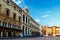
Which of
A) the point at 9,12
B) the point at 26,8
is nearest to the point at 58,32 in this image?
the point at 26,8

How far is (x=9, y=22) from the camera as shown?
31.8m

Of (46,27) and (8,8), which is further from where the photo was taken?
(46,27)

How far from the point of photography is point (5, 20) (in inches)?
1150

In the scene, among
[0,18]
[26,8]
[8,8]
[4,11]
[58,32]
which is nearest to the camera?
[0,18]

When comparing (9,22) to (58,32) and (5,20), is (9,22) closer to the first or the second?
(5,20)

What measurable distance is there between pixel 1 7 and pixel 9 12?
15.5ft

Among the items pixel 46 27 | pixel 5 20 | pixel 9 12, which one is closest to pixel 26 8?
pixel 9 12

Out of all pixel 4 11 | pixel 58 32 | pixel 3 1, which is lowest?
pixel 58 32

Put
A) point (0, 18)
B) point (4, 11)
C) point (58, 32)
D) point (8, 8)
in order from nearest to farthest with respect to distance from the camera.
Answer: point (0, 18) → point (4, 11) → point (8, 8) → point (58, 32)

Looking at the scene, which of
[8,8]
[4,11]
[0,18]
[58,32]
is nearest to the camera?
[0,18]

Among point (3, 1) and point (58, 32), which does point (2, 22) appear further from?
point (58, 32)

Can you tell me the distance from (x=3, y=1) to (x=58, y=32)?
332 feet

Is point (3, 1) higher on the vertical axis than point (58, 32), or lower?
higher

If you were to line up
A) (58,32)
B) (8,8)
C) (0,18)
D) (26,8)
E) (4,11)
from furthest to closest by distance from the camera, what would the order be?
(58,32) < (26,8) < (8,8) < (4,11) < (0,18)
